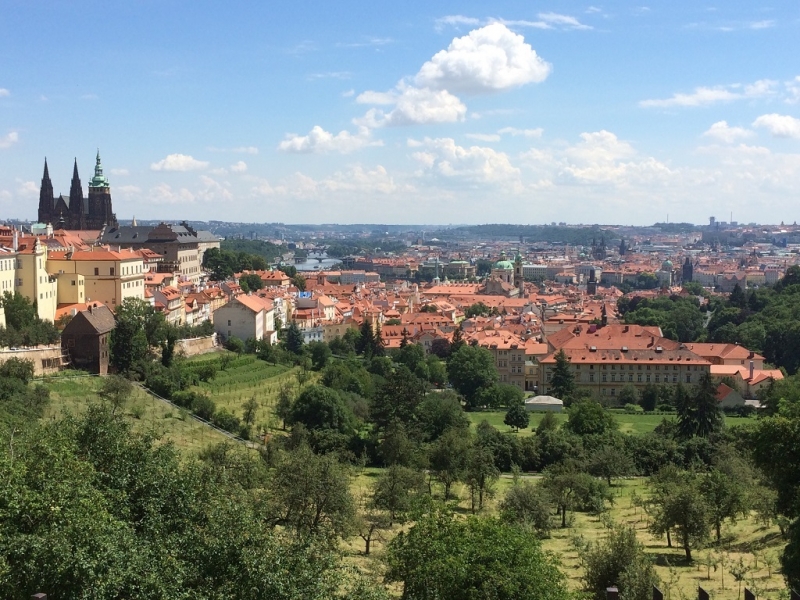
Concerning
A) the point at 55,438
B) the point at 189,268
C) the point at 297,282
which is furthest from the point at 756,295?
the point at 55,438

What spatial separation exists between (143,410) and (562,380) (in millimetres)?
30855

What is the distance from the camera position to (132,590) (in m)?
15.6

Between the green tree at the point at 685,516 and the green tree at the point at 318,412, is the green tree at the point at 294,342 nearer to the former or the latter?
the green tree at the point at 318,412

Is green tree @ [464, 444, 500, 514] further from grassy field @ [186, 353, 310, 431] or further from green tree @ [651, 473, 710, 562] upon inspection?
grassy field @ [186, 353, 310, 431]

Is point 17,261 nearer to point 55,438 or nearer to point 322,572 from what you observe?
point 55,438

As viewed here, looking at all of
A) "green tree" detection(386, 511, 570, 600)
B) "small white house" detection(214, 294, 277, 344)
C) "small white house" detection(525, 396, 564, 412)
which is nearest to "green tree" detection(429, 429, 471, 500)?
"green tree" detection(386, 511, 570, 600)

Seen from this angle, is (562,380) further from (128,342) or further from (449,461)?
(128,342)

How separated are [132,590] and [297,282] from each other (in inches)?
3386

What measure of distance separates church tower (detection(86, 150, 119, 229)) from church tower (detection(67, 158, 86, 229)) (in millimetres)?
825

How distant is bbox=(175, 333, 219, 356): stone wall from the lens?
2119 inches

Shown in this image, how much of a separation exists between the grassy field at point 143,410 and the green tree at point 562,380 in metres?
27.8

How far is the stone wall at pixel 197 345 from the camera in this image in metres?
53.8

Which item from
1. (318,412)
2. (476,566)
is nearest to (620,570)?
(476,566)

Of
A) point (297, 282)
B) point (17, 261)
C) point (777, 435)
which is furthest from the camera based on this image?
point (297, 282)
